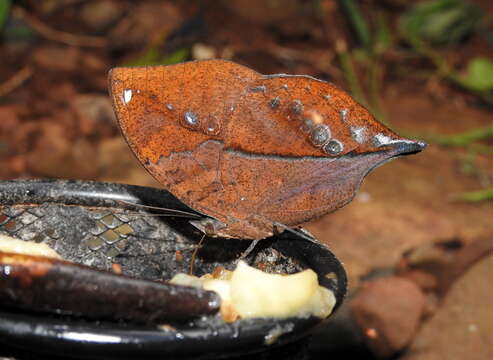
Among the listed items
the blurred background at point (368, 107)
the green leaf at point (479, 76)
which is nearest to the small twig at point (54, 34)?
the blurred background at point (368, 107)

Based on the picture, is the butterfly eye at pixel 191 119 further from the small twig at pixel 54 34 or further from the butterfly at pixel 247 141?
the small twig at pixel 54 34

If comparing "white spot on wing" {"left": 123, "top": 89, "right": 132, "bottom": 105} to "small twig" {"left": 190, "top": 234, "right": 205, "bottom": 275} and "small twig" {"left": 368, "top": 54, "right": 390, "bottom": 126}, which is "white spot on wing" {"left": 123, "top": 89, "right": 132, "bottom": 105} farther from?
"small twig" {"left": 368, "top": 54, "right": 390, "bottom": 126}

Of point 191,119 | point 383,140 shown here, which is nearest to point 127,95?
point 191,119

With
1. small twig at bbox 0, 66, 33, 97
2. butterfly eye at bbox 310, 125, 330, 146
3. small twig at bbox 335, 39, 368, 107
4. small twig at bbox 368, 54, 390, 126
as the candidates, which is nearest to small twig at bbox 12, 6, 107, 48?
small twig at bbox 0, 66, 33, 97

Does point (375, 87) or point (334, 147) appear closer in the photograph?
point (334, 147)

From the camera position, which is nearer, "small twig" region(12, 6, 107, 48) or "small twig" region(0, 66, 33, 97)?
"small twig" region(0, 66, 33, 97)

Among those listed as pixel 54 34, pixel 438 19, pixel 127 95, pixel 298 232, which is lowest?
pixel 54 34

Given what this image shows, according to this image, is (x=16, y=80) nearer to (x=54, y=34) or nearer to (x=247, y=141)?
(x=54, y=34)
